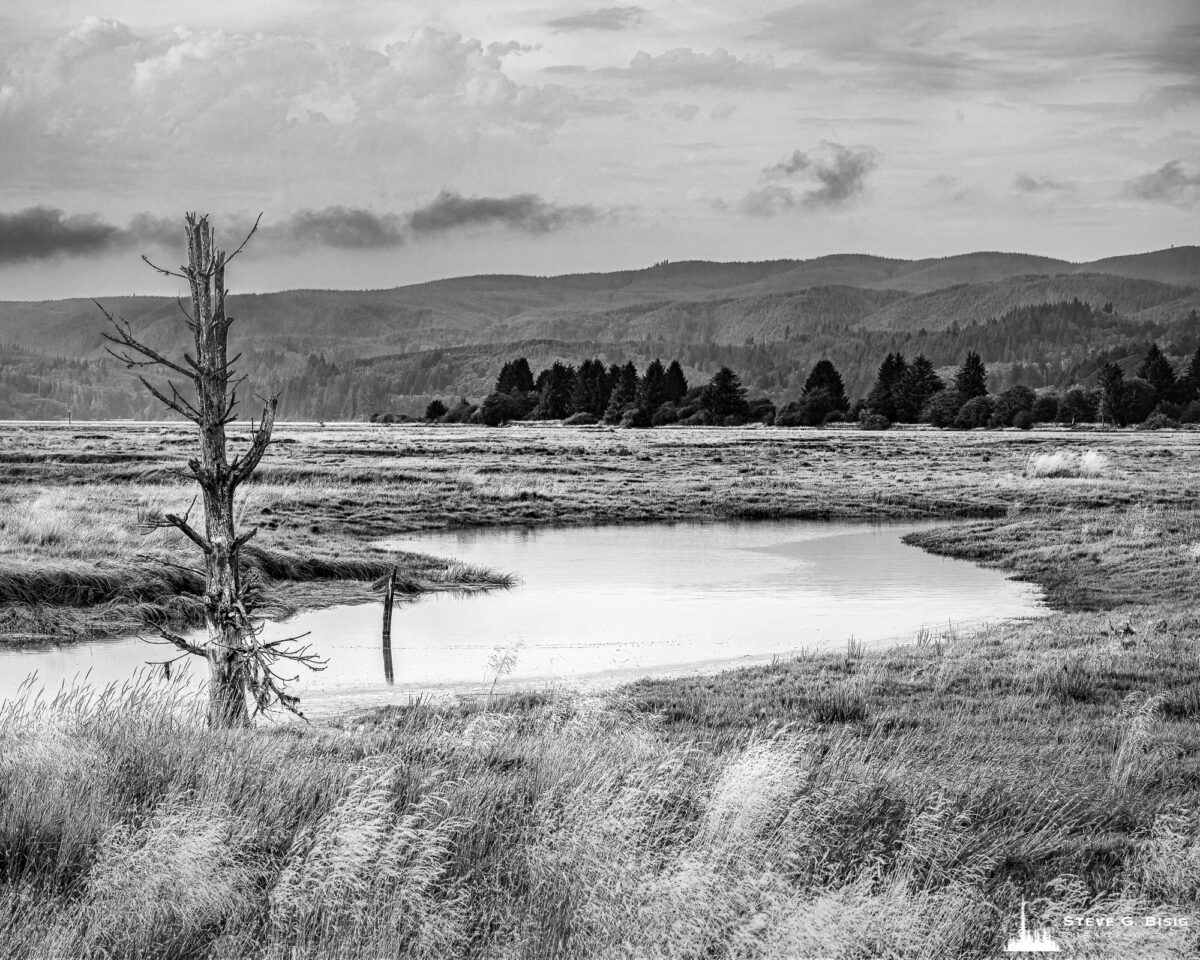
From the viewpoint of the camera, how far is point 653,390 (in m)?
151

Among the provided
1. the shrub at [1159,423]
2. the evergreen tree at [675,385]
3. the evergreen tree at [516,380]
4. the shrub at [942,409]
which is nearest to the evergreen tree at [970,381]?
the shrub at [942,409]

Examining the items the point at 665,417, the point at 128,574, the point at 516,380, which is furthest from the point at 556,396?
the point at 128,574

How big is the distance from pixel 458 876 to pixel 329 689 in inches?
432

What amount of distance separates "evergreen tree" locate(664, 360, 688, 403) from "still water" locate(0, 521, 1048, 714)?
112218 mm

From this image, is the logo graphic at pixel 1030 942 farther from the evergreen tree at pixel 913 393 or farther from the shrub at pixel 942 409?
the evergreen tree at pixel 913 393

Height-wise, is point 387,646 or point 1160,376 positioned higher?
point 1160,376

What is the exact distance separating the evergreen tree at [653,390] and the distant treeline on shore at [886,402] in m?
0.17

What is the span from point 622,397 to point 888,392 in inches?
1250

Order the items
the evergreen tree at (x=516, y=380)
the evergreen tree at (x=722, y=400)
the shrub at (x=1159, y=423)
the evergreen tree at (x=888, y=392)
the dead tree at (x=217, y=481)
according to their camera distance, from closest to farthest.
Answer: the dead tree at (x=217, y=481) → the shrub at (x=1159, y=423) → the evergreen tree at (x=888, y=392) → the evergreen tree at (x=722, y=400) → the evergreen tree at (x=516, y=380)

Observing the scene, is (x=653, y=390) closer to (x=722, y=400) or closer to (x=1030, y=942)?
(x=722, y=400)

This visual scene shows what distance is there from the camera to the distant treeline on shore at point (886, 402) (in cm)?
13325

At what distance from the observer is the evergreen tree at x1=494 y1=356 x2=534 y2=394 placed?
174 m

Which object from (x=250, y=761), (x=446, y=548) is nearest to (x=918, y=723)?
(x=250, y=761)

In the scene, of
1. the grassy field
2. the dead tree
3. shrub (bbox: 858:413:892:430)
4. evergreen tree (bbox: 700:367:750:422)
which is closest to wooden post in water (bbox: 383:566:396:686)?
the grassy field
